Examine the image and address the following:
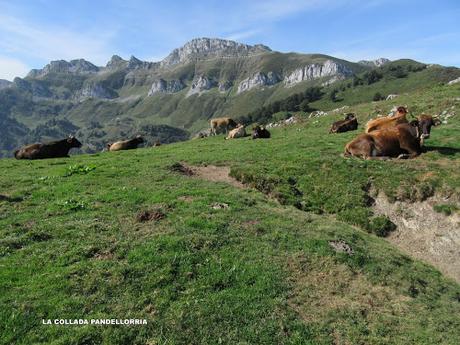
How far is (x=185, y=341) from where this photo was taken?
8.92 meters

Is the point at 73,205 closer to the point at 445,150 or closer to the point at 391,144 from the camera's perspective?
the point at 391,144

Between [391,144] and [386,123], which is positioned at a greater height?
[386,123]

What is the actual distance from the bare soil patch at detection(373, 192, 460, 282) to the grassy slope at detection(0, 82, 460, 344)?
883mm

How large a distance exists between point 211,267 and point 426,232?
9.76m

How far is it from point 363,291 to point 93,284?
7122 millimetres

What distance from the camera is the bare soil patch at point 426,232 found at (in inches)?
605

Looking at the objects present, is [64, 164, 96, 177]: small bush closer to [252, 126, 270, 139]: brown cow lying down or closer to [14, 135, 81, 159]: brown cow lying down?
[14, 135, 81, 159]: brown cow lying down

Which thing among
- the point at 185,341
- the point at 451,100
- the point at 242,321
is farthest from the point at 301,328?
the point at 451,100

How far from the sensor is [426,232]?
16.6 metres

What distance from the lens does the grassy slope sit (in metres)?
9.41

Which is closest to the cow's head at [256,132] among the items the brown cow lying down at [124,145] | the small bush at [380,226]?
the brown cow lying down at [124,145]

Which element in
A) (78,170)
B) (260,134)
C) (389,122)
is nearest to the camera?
(78,170)

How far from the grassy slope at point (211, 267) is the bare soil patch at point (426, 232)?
2.90 ft

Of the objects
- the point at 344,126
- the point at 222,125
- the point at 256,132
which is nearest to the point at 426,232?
the point at 344,126
